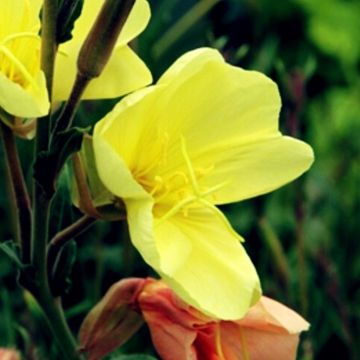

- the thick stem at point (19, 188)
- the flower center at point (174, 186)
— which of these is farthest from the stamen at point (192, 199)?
the thick stem at point (19, 188)

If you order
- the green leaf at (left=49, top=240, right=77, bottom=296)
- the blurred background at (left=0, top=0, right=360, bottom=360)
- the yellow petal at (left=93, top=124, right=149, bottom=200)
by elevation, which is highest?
the yellow petal at (left=93, top=124, right=149, bottom=200)

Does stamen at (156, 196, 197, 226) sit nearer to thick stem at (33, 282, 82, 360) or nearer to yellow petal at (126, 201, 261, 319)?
yellow petal at (126, 201, 261, 319)

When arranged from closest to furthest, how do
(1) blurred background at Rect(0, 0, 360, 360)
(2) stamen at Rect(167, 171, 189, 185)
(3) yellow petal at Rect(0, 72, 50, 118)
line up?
(3) yellow petal at Rect(0, 72, 50, 118), (2) stamen at Rect(167, 171, 189, 185), (1) blurred background at Rect(0, 0, 360, 360)

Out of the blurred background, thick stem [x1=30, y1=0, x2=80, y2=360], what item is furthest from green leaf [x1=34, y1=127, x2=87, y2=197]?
the blurred background

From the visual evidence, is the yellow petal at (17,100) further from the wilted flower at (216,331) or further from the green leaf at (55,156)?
the wilted flower at (216,331)

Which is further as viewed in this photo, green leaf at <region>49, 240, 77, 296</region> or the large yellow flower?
green leaf at <region>49, 240, 77, 296</region>

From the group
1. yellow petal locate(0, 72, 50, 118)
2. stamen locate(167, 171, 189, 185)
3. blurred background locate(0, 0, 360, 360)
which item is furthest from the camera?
blurred background locate(0, 0, 360, 360)

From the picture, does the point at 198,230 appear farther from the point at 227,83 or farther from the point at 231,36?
the point at 231,36
